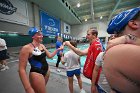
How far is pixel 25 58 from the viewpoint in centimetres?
169

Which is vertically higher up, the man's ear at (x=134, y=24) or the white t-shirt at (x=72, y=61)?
the man's ear at (x=134, y=24)

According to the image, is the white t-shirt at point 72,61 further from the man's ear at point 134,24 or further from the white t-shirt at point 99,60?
the man's ear at point 134,24

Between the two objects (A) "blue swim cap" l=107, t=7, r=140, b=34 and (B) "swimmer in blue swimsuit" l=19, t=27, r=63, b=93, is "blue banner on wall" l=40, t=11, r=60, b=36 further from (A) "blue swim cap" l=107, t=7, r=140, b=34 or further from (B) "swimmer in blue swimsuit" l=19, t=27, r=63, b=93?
(A) "blue swim cap" l=107, t=7, r=140, b=34

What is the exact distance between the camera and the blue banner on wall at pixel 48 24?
49.0 ft

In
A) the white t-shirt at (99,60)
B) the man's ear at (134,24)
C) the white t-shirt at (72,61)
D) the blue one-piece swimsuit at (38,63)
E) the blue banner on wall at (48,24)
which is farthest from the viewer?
the blue banner on wall at (48,24)

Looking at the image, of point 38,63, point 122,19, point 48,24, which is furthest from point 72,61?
point 48,24

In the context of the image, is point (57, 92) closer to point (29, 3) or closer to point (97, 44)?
point (97, 44)

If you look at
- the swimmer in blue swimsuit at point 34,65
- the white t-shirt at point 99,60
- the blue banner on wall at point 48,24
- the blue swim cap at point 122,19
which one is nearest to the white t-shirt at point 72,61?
the swimmer in blue swimsuit at point 34,65

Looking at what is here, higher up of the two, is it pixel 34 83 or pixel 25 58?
pixel 25 58

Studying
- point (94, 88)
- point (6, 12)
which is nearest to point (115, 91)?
point (94, 88)

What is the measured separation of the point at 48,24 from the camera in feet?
53.3

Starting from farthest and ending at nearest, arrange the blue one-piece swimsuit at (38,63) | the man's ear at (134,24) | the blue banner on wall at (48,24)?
the blue banner on wall at (48,24)
the blue one-piece swimsuit at (38,63)
the man's ear at (134,24)

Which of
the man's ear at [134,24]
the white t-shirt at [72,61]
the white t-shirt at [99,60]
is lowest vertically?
the white t-shirt at [72,61]

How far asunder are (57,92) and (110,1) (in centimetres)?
1474
